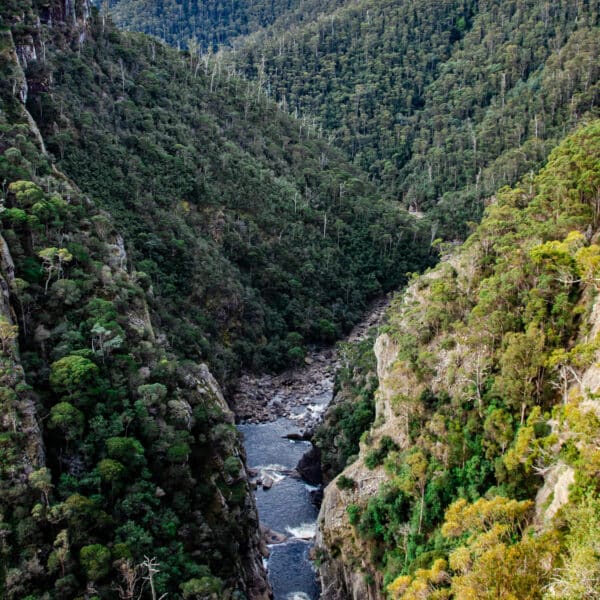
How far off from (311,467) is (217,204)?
4654 centimetres

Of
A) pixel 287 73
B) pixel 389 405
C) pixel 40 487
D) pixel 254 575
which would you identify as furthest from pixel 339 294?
pixel 287 73

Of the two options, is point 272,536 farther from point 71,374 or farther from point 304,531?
point 71,374

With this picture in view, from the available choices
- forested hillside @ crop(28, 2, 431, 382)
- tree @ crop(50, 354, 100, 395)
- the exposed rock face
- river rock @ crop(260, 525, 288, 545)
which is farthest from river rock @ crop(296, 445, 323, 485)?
tree @ crop(50, 354, 100, 395)

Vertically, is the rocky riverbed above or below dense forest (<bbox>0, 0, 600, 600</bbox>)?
below

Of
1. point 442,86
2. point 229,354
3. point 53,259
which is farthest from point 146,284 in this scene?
point 442,86

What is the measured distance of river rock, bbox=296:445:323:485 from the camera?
5956 cm

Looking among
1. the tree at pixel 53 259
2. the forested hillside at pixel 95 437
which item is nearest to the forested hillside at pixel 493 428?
the forested hillside at pixel 95 437

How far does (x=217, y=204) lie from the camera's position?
302 feet

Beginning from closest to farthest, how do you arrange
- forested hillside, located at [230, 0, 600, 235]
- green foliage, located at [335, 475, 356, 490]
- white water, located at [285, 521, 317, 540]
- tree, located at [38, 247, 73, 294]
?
green foliage, located at [335, 475, 356, 490], tree, located at [38, 247, 73, 294], white water, located at [285, 521, 317, 540], forested hillside, located at [230, 0, 600, 235]

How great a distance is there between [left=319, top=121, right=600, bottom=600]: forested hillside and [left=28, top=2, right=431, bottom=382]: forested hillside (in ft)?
103

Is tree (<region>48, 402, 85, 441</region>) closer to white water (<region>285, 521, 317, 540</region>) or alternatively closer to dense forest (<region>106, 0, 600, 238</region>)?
white water (<region>285, 521, 317, 540</region>)

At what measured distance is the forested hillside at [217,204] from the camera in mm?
76312

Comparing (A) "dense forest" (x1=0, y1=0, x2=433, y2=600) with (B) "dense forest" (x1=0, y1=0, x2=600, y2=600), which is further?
(A) "dense forest" (x1=0, y1=0, x2=433, y2=600)

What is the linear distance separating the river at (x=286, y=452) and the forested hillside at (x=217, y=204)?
3.62m
